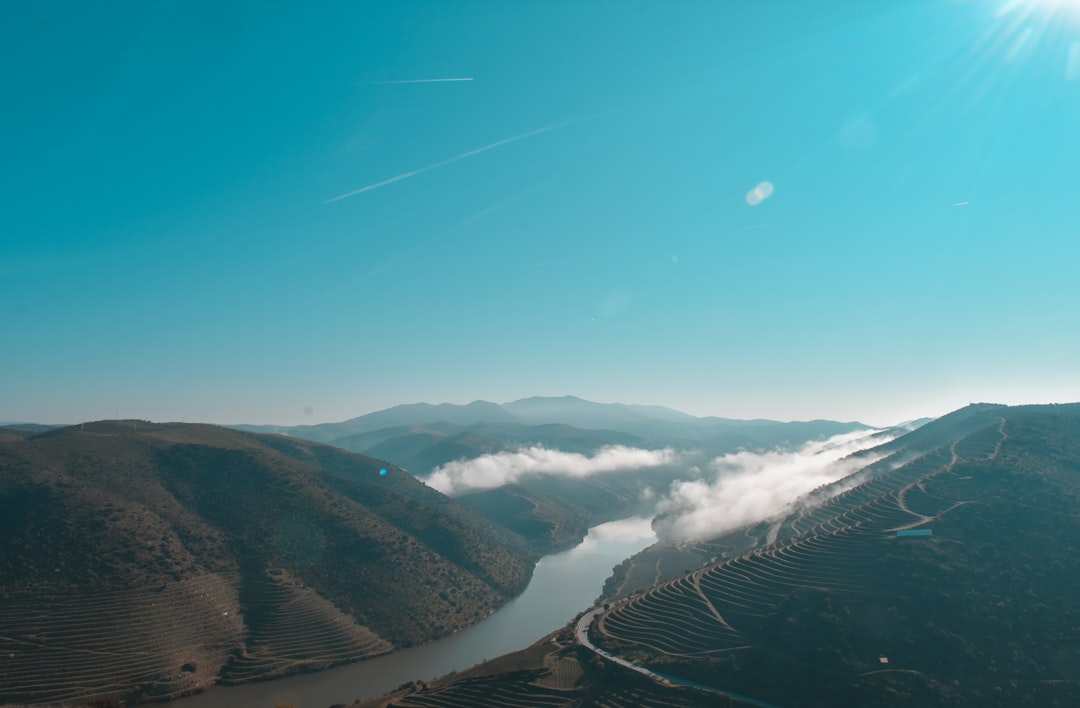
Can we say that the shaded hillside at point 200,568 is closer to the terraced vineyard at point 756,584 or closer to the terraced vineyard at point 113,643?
the terraced vineyard at point 113,643

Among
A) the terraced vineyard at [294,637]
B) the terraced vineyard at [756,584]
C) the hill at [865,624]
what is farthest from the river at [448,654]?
the terraced vineyard at [756,584]

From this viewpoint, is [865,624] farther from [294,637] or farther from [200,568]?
[200,568]

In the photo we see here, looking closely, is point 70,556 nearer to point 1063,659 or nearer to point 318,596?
point 318,596

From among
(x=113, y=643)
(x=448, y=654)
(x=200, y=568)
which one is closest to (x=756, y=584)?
(x=448, y=654)

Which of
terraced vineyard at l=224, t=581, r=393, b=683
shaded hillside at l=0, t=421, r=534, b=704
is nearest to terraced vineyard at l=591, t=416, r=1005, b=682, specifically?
terraced vineyard at l=224, t=581, r=393, b=683

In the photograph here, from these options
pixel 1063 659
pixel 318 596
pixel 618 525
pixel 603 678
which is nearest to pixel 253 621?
pixel 318 596

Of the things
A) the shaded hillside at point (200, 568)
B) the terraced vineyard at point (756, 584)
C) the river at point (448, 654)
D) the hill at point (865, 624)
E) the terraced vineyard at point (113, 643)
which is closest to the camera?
the hill at point (865, 624)

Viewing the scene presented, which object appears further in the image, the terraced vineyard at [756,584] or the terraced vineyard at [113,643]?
the terraced vineyard at [756,584]

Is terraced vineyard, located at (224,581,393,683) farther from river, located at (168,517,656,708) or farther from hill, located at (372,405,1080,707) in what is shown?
hill, located at (372,405,1080,707)
